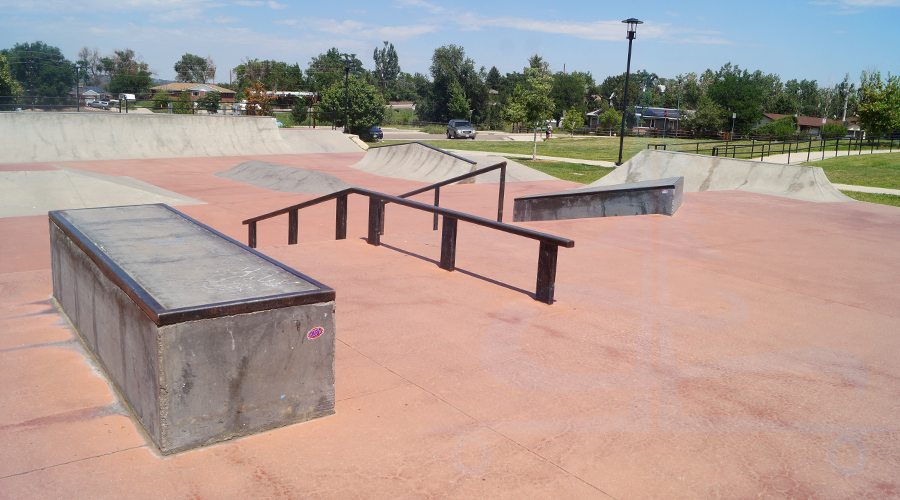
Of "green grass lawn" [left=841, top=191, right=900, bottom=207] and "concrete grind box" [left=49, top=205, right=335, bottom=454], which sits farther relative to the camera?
"green grass lawn" [left=841, top=191, right=900, bottom=207]

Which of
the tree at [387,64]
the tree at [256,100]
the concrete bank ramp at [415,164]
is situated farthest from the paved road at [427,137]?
the tree at [387,64]

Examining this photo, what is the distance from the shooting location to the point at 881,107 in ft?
119

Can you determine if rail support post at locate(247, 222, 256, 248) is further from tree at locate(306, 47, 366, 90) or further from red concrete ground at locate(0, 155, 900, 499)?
tree at locate(306, 47, 366, 90)

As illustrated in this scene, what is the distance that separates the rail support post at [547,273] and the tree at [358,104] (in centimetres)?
4349

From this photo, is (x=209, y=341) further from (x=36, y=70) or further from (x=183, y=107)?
(x=36, y=70)

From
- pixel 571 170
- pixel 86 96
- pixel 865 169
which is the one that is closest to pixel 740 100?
pixel 865 169

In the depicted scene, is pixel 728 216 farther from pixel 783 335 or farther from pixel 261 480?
pixel 261 480

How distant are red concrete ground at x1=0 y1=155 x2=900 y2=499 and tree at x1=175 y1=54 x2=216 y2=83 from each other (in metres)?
127

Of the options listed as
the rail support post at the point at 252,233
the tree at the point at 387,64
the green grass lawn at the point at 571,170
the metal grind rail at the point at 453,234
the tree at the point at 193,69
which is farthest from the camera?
the tree at the point at 387,64

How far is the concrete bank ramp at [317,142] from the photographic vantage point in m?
32.0

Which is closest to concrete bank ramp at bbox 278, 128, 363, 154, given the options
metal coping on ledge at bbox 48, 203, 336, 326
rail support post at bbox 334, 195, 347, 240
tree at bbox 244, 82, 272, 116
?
tree at bbox 244, 82, 272, 116

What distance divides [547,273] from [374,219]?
2647mm

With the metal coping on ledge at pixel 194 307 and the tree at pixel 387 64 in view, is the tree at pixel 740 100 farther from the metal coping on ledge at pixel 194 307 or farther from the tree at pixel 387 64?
the tree at pixel 387 64

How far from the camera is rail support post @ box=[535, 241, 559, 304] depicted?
566 cm
